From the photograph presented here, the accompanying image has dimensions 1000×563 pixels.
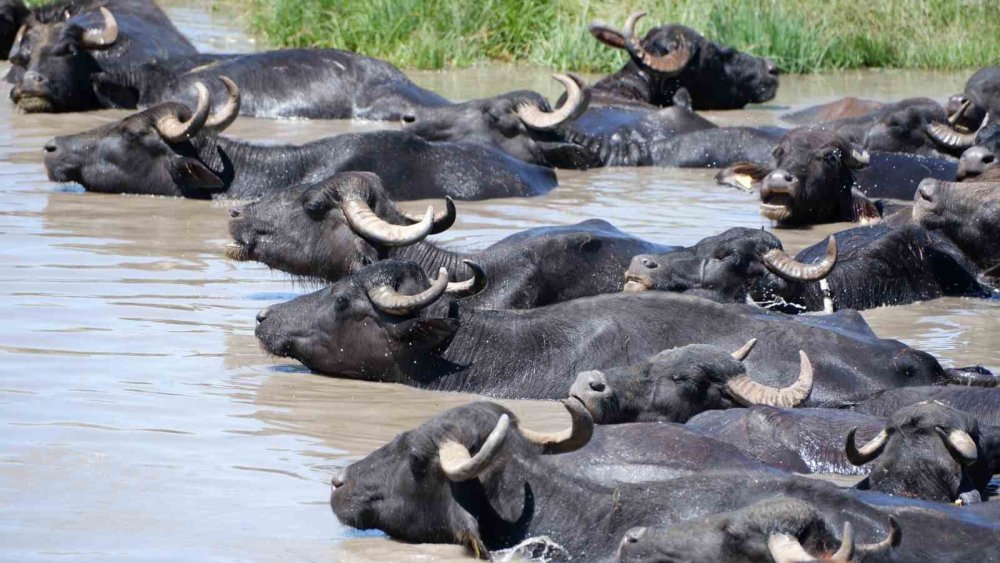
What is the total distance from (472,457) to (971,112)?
460 inches

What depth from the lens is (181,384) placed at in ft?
25.8

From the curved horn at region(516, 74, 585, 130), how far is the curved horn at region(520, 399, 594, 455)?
9.04 m

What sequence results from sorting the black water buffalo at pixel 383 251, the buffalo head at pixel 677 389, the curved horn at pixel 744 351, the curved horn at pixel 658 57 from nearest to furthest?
the buffalo head at pixel 677 389 < the curved horn at pixel 744 351 < the black water buffalo at pixel 383 251 < the curved horn at pixel 658 57

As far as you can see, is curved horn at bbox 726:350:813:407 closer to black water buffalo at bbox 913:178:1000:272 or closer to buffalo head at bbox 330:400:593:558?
buffalo head at bbox 330:400:593:558

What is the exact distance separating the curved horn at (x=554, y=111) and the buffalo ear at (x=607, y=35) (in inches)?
157

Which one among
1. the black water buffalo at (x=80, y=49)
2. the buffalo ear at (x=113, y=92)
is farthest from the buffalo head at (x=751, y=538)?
the buffalo ear at (x=113, y=92)

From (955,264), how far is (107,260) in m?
5.25

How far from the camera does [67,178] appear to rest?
13047 millimetres

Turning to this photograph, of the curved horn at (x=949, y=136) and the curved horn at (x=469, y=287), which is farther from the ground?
the curved horn at (x=469, y=287)

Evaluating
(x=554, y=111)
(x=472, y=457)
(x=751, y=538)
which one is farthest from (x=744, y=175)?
(x=751, y=538)

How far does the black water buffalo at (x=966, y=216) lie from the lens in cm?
1161

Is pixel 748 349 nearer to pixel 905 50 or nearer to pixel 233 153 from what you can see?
pixel 233 153

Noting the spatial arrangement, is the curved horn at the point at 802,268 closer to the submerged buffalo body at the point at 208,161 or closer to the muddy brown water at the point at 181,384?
the muddy brown water at the point at 181,384

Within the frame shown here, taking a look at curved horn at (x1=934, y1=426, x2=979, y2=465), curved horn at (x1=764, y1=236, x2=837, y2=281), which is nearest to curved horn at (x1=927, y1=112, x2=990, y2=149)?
curved horn at (x1=764, y1=236, x2=837, y2=281)
